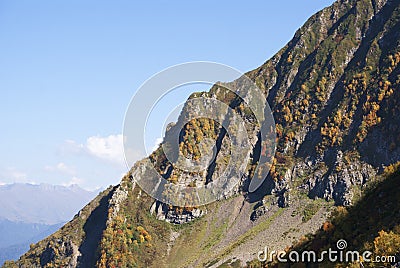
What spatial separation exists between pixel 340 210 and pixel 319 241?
17.4m

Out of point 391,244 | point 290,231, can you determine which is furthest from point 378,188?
point 290,231

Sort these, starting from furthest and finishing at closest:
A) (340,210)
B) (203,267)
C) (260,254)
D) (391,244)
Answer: (203,267)
(260,254)
(340,210)
(391,244)

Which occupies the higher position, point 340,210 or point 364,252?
point 340,210

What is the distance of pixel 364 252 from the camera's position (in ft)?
257

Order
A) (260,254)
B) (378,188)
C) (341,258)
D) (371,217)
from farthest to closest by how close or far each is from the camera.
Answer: (260,254)
(378,188)
(371,217)
(341,258)

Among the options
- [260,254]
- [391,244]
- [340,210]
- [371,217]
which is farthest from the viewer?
[260,254]

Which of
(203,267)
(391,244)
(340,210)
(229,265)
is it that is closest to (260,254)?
(229,265)

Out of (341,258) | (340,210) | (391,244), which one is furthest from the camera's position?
(340,210)

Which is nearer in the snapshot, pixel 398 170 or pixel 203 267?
pixel 398 170

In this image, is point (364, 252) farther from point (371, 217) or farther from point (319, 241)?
point (319, 241)

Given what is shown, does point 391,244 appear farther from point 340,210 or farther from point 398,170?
point 340,210

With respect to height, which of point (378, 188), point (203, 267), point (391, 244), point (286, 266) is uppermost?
point (203, 267)

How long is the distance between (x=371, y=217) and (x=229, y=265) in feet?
321

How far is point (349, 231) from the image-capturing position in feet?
319
